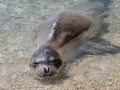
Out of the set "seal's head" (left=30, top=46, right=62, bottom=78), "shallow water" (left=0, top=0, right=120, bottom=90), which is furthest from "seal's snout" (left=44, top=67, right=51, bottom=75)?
"shallow water" (left=0, top=0, right=120, bottom=90)

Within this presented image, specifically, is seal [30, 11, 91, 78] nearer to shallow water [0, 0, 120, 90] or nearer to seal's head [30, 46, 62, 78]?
seal's head [30, 46, 62, 78]

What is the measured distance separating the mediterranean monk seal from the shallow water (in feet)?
0.65

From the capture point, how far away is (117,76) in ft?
17.3

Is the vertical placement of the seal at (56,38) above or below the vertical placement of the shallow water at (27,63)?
above

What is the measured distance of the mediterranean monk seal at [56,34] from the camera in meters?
5.36

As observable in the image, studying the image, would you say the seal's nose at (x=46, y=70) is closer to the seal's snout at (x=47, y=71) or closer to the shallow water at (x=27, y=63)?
the seal's snout at (x=47, y=71)

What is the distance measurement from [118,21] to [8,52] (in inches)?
109

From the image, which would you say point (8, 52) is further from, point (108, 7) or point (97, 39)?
point (108, 7)

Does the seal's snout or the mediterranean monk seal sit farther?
the mediterranean monk seal

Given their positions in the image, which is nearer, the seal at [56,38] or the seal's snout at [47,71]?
the seal's snout at [47,71]

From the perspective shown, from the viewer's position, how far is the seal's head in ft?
17.2

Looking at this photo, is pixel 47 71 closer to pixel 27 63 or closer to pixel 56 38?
pixel 27 63

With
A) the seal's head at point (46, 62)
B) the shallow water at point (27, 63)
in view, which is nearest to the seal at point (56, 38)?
the seal's head at point (46, 62)

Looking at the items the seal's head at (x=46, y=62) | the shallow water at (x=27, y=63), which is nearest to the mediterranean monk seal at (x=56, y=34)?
the seal's head at (x=46, y=62)
